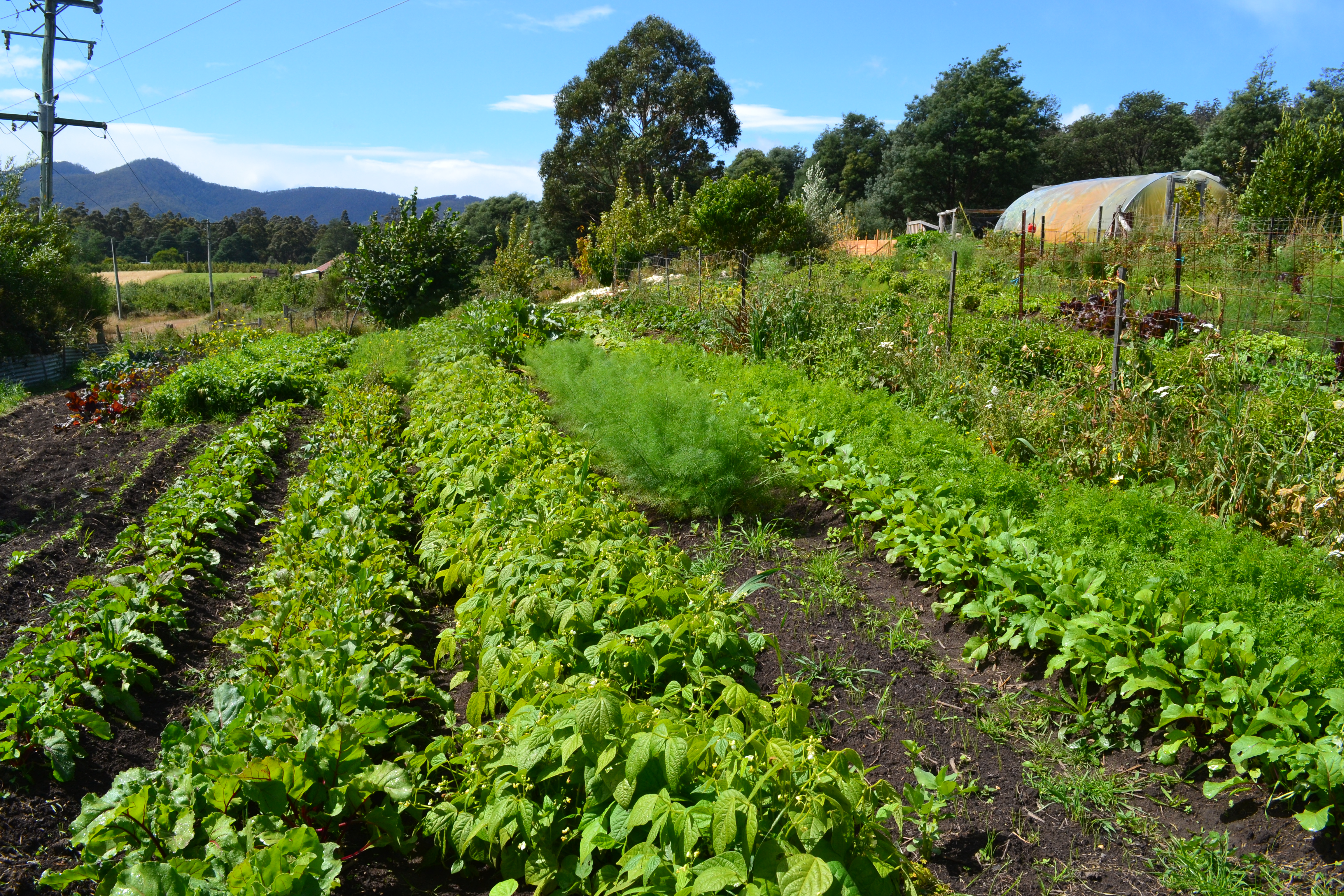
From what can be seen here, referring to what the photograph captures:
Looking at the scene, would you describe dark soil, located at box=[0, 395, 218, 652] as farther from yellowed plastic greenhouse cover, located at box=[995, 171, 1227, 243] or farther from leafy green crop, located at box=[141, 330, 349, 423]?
yellowed plastic greenhouse cover, located at box=[995, 171, 1227, 243]

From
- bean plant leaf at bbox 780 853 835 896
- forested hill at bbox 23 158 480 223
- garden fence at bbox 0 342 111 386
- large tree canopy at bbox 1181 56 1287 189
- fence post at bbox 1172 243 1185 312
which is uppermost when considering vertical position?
forested hill at bbox 23 158 480 223

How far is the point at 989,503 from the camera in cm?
421

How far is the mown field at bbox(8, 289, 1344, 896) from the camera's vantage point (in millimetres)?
2168

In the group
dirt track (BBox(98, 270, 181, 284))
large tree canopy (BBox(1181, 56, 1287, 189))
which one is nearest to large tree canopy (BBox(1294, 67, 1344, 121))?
large tree canopy (BBox(1181, 56, 1287, 189))

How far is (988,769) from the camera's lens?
3051 millimetres

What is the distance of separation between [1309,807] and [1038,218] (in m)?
25.6

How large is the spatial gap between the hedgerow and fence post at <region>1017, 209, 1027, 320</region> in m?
9.36

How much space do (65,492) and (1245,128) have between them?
44.6m

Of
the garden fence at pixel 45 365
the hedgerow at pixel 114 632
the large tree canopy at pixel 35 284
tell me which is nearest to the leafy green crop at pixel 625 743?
the hedgerow at pixel 114 632

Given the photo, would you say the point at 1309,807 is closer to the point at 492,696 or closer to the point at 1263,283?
the point at 492,696

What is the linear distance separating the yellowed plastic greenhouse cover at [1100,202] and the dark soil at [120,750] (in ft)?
63.4

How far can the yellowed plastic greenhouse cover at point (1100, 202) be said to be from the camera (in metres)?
21.7

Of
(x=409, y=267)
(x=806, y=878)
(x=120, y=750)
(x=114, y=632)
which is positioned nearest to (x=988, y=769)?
(x=806, y=878)


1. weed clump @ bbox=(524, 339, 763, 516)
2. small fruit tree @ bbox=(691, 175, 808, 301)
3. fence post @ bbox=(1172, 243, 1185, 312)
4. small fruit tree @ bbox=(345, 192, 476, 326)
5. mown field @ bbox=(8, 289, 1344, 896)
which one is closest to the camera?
mown field @ bbox=(8, 289, 1344, 896)
